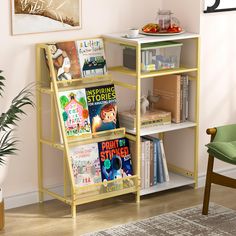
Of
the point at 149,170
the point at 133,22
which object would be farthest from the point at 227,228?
the point at 133,22

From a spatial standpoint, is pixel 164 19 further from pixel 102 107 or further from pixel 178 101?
pixel 102 107

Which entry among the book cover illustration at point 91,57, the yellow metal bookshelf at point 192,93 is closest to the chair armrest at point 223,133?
the yellow metal bookshelf at point 192,93

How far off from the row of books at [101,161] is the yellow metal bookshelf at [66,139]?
1.5 inches

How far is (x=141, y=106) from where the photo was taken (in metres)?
4.65

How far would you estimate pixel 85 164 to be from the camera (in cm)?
441

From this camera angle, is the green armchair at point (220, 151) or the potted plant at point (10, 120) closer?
the potted plant at point (10, 120)

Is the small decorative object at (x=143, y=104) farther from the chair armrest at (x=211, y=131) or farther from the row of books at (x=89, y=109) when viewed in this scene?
the chair armrest at (x=211, y=131)

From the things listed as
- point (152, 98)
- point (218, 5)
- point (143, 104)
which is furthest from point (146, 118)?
point (218, 5)

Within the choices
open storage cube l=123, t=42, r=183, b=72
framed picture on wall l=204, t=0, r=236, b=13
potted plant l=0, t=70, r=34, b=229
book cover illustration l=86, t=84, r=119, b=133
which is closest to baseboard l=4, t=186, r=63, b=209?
potted plant l=0, t=70, r=34, b=229

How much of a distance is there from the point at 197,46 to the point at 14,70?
1191 mm

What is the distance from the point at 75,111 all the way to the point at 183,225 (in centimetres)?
95

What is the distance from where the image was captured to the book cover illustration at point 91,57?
4449 millimetres

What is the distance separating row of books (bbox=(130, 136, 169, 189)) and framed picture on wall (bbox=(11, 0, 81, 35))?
0.88 meters

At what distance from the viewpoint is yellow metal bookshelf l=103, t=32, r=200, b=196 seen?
4.41 meters
